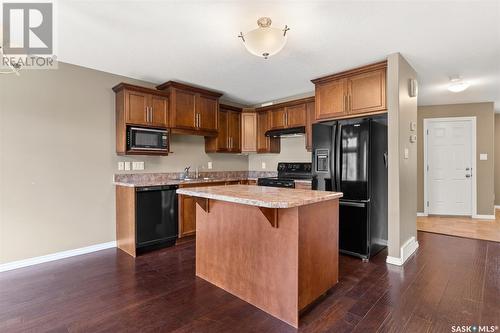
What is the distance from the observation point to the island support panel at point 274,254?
191 cm

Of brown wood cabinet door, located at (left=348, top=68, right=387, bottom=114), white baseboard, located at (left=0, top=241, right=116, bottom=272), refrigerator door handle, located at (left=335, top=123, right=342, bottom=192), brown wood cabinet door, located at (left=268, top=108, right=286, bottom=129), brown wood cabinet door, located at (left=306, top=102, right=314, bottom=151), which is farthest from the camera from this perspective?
brown wood cabinet door, located at (left=268, top=108, right=286, bottom=129)

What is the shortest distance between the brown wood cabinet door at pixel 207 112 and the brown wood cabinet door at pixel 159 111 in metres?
0.56

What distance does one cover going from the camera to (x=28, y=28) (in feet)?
8.01

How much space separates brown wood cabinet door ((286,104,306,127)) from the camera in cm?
441

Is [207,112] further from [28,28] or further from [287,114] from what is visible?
[28,28]

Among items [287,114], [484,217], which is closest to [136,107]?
[287,114]

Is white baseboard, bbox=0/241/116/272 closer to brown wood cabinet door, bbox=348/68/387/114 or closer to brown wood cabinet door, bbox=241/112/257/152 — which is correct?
brown wood cabinet door, bbox=241/112/257/152

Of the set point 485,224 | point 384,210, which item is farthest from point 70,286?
point 485,224

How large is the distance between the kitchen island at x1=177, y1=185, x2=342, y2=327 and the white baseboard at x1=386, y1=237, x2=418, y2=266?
1.02 meters

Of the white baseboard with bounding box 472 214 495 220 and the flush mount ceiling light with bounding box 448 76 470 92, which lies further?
the white baseboard with bounding box 472 214 495 220

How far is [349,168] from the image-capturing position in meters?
3.26

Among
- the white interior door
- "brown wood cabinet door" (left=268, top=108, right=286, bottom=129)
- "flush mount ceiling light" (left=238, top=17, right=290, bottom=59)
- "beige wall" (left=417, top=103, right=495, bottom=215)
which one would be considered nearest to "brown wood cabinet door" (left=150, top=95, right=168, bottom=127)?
"brown wood cabinet door" (left=268, top=108, right=286, bottom=129)

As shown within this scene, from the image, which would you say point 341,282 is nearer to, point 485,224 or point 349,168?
point 349,168

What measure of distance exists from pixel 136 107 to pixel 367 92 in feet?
→ 10.1
